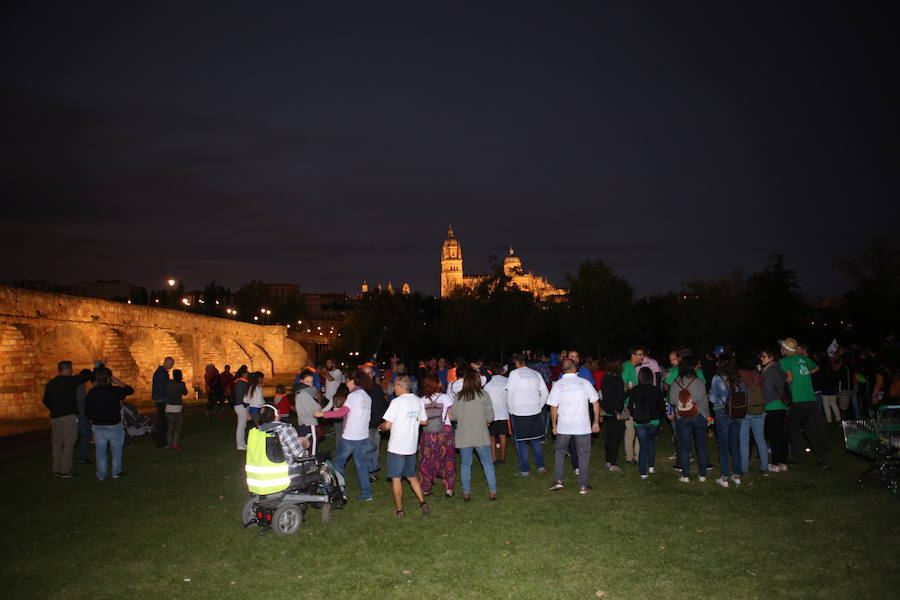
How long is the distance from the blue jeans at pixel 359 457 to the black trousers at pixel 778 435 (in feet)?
20.2

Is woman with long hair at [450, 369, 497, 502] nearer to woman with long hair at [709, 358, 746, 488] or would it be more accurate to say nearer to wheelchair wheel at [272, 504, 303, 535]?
wheelchair wheel at [272, 504, 303, 535]

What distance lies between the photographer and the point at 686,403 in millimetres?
9125

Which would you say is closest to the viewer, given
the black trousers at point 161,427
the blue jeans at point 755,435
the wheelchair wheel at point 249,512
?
the wheelchair wheel at point 249,512

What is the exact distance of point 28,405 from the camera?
24938mm

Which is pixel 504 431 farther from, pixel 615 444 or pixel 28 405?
pixel 28 405

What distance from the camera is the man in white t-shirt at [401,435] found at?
7984 millimetres

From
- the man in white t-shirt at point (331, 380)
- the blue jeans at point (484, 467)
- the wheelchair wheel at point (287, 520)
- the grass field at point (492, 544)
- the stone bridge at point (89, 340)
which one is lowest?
the grass field at point (492, 544)

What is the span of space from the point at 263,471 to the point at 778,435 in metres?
7.59

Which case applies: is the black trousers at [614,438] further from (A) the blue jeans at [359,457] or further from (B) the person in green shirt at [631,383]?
(A) the blue jeans at [359,457]

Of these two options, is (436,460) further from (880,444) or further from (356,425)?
(880,444)

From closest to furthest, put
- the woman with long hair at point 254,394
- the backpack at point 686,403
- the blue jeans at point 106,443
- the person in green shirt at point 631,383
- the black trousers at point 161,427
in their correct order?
the backpack at point 686,403 < the blue jeans at point 106,443 < the person in green shirt at point 631,383 < the woman with long hair at point 254,394 < the black trousers at point 161,427

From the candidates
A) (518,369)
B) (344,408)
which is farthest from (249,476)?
(518,369)

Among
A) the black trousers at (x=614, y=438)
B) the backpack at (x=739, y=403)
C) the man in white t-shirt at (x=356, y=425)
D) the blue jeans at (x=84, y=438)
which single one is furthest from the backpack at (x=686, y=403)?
the blue jeans at (x=84, y=438)

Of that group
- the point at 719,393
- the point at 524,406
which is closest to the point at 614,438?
the point at 524,406
